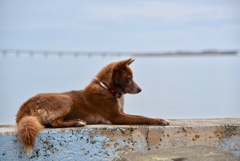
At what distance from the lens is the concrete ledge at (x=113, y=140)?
4.71 m

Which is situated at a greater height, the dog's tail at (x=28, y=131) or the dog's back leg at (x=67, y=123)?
the dog's back leg at (x=67, y=123)

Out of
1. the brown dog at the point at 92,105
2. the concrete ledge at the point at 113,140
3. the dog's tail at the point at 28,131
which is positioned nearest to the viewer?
the dog's tail at the point at 28,131

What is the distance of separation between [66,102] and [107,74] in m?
0.71

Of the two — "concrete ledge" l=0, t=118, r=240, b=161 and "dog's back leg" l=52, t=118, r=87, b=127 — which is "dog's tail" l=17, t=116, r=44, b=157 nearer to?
"concrete ledge" l=0, t=118, r=240, b=161

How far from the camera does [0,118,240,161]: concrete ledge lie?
4707 mm

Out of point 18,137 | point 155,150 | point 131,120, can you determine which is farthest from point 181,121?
point 18,137

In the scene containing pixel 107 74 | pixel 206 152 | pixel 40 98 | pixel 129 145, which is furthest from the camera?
pixel 107 74

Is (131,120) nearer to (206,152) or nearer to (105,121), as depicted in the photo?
(105,121)

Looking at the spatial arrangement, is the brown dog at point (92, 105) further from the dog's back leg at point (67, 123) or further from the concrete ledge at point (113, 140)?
the concrete ledge at point (113, 140)

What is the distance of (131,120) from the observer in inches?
218

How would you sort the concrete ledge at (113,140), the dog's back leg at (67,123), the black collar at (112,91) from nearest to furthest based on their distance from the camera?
1. the concrete ledge at (113,140)
2. the dog's back leg at (67,123)
3. the black collar at (112,91)

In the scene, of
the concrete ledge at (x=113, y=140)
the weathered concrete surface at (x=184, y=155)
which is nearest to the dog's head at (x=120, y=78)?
the concrete ledge at (x=113, y=140)

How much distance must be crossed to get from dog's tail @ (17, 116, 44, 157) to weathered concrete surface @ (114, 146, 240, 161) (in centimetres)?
91

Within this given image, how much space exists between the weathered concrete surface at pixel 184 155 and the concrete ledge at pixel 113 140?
6.4 inches
